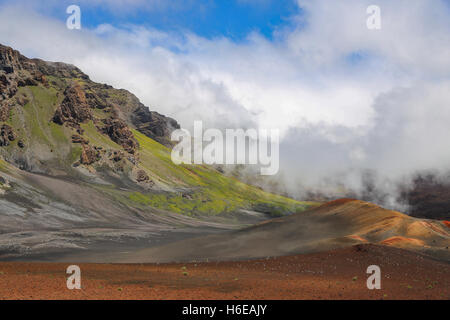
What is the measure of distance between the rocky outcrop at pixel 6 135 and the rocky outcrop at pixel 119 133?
48.7 metres

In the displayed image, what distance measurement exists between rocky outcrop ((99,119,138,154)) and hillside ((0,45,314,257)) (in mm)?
508

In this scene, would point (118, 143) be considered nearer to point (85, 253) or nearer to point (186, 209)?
point (186, 209)

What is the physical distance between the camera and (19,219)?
6359 cm

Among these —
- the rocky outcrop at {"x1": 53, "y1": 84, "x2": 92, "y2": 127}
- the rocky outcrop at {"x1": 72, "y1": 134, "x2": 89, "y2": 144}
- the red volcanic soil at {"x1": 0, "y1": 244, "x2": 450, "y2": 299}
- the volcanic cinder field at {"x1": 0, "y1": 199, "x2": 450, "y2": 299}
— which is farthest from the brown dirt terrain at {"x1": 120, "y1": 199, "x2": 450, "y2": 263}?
the rocky outcrop at {"x1": 53, "y1": 84, "x2": 92, "y2": 127}

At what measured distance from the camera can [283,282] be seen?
809 inches

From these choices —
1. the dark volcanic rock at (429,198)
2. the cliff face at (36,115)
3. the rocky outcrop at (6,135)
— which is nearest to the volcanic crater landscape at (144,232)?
the rocky outcrop at (6,135)

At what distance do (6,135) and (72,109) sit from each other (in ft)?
114

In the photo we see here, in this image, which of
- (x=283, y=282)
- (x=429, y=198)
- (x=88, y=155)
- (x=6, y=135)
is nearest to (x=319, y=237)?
(x=283, y=282)

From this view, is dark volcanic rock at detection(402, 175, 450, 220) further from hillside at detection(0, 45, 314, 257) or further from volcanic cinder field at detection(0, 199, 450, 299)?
volcanic cinder field at detection(0, 199, 450, 299)

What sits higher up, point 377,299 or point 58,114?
point 58,114

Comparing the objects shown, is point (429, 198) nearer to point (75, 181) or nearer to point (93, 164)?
point (93, 164)
